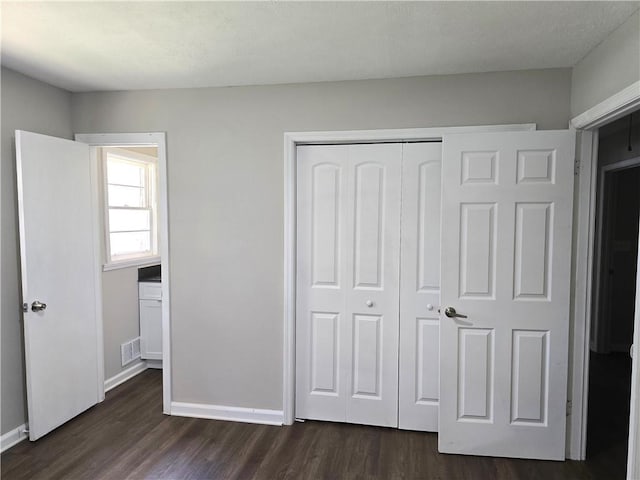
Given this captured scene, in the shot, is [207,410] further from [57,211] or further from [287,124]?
[287,124]

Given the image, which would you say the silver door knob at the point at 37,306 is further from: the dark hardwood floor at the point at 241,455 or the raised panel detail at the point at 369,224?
the raised panel detail at the point at 369,224

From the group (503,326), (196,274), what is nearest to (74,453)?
(196,274)

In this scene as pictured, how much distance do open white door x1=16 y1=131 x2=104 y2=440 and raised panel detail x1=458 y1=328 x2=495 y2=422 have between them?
2.71m

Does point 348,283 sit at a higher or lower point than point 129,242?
lower

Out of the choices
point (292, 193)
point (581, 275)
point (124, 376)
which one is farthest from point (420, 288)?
point (124, 376)

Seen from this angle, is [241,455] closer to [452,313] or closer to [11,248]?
[452,313]

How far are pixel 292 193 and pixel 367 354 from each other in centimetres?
127

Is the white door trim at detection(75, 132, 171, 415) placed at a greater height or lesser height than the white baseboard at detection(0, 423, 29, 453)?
greater

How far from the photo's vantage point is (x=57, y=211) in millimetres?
2770

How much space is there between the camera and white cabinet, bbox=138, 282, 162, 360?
382cm

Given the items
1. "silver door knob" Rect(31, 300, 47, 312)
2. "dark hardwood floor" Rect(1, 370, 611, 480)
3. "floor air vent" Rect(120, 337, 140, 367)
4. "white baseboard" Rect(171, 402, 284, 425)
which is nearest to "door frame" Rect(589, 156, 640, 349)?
"dark hardwood floor" Rect(1, 370, 611, 480)

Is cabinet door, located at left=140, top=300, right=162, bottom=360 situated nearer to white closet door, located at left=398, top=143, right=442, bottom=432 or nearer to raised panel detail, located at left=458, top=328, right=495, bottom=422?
white closet door, located at left=398, top=143, right=442, bottom=432

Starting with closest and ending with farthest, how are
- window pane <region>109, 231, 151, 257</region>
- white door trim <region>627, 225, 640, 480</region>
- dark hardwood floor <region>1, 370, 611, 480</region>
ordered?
white door trim <region>627, 225, 640, 480</region> → dark hardwood floor <region>1, 370, 611, 480</region> → window pane <region>109, 231, 151, 257</region>

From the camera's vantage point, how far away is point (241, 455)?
2521 millimetres
